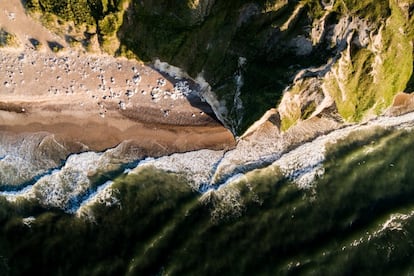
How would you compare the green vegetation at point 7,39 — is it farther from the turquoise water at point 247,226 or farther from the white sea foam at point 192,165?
the white sea foam at point 192,165

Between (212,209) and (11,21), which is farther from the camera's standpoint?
(212,209)

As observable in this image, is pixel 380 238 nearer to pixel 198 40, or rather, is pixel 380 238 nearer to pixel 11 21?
pixel 198 40

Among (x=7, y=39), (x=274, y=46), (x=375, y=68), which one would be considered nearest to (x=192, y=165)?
(x=274, y=46)

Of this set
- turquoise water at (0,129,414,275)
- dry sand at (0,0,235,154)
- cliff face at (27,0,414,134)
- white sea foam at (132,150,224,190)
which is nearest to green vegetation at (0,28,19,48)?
dry sand at (0,0,235,154)

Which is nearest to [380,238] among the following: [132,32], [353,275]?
[353,275]

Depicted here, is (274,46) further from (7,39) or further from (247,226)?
(7,39)

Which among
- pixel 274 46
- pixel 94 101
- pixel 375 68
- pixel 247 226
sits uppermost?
pixel 274 46

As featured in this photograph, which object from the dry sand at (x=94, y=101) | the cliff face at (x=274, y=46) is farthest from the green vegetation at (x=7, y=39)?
the cliff face at (x=274, y=46)
